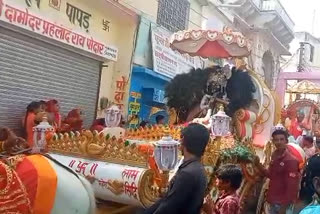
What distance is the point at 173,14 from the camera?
550 inches

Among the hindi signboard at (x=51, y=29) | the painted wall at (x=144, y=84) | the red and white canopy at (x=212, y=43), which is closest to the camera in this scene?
the hindi signboard at (x=51, y=29)

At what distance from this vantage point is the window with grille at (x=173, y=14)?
13273 mm

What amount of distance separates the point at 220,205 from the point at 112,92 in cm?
753

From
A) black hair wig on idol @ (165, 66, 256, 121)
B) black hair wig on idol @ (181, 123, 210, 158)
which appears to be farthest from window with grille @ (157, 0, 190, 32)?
black hair wig on idol @ (181, 123, 210, 158)

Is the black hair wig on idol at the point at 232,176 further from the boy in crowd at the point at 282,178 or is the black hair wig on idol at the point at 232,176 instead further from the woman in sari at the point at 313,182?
the boy in crowd at the point at 282,178

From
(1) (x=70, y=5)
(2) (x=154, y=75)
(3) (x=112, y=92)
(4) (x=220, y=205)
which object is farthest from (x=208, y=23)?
(4) (x=220, y=205)

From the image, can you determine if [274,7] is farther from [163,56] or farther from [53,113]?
[53,113]

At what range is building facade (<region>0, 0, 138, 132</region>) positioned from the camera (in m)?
7.89

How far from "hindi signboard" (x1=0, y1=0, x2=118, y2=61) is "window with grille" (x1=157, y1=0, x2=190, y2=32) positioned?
3065 mm

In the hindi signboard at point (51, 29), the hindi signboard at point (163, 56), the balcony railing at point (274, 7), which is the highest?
the balcony railing at point (274, 7)

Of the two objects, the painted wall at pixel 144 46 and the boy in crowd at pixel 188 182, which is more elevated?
the painted wall at pixel 144 46

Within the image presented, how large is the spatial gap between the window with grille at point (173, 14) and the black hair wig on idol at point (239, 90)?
5.27 meters

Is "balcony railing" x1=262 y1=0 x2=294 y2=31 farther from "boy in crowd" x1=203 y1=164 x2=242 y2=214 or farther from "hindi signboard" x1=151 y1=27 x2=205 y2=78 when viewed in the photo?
"boy in crowd" x1=203 y1=164 x2=242 y2=214

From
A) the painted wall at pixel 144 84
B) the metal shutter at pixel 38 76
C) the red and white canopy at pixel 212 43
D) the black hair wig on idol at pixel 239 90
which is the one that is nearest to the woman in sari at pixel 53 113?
the metal shutter at pixel 38 76
